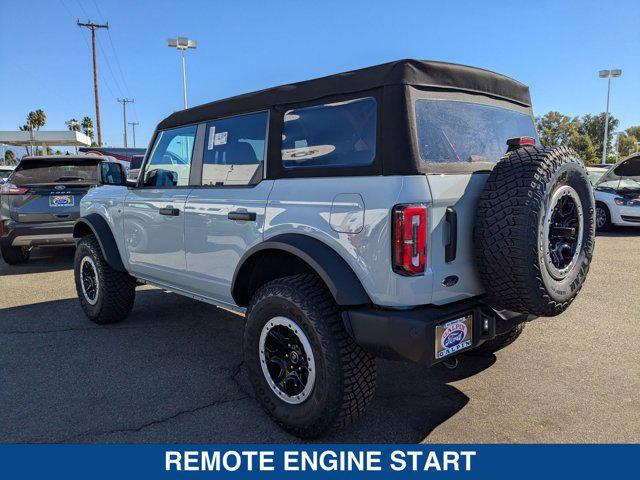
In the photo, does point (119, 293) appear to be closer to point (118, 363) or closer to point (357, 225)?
point (118, 363)

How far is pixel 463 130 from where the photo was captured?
296 cm

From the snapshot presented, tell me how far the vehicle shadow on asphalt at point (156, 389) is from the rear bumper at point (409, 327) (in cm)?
69

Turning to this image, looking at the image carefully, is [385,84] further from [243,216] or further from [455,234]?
[243,216]

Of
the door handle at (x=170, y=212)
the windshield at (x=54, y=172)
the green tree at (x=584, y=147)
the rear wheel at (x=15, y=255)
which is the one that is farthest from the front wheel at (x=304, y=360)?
the green tree at (x=584, y=147)

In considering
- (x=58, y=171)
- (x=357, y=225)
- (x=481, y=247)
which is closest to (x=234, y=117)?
(x=357, y=225)

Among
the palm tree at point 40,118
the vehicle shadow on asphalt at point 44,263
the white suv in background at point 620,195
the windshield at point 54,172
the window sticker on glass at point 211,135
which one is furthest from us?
the palm tree at point 40,118

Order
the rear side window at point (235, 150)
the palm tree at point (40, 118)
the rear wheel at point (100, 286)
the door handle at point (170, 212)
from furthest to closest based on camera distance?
the palm tree at point (40, 118)
the rear wheel at point (100, 286)
the door handle at point (170, 212)
the rear side window at point (235, 150)

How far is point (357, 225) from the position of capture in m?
2.57

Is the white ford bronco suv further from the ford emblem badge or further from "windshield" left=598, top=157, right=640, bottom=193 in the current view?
"windshield" left=598, top=157, right=640, bottom=193

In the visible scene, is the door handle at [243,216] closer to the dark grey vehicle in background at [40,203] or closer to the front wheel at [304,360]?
the front wheel at [304,360]

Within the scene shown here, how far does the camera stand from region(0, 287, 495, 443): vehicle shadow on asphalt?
296 cm

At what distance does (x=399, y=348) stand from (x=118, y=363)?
8.50 ft

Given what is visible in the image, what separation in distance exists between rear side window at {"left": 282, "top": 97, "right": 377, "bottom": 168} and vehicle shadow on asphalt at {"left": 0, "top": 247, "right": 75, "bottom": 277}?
6358mm

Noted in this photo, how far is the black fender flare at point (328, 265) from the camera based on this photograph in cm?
257
